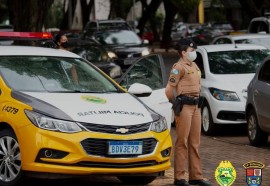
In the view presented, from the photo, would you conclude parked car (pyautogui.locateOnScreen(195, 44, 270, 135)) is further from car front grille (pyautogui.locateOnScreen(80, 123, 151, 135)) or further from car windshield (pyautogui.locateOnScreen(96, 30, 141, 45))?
car windshield (pyautogui.locateOnScreen(96, 30, 141, 45))

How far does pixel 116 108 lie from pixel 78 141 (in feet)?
2.39

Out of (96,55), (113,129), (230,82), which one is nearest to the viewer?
(113,129)

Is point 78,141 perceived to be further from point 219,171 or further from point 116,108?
point 219,171

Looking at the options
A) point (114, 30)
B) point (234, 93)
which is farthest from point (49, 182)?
point (114, 30)

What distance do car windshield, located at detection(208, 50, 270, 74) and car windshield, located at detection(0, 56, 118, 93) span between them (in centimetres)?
579

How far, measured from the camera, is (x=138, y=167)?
8.91m

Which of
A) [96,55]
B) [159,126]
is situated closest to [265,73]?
[159,126]

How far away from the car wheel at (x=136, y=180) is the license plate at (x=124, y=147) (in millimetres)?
712

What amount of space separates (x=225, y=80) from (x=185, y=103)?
20.2ft

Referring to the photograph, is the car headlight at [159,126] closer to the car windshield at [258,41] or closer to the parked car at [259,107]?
the parked car at [259,107]

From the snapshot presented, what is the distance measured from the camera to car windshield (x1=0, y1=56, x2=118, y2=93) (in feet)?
31.4

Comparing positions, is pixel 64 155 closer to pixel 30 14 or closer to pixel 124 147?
pixel 124 147

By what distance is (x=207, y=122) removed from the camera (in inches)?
606

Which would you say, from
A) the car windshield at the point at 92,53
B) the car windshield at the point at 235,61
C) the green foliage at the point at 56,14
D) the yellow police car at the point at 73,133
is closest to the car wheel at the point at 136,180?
the yellow police car at the point at 73,133
